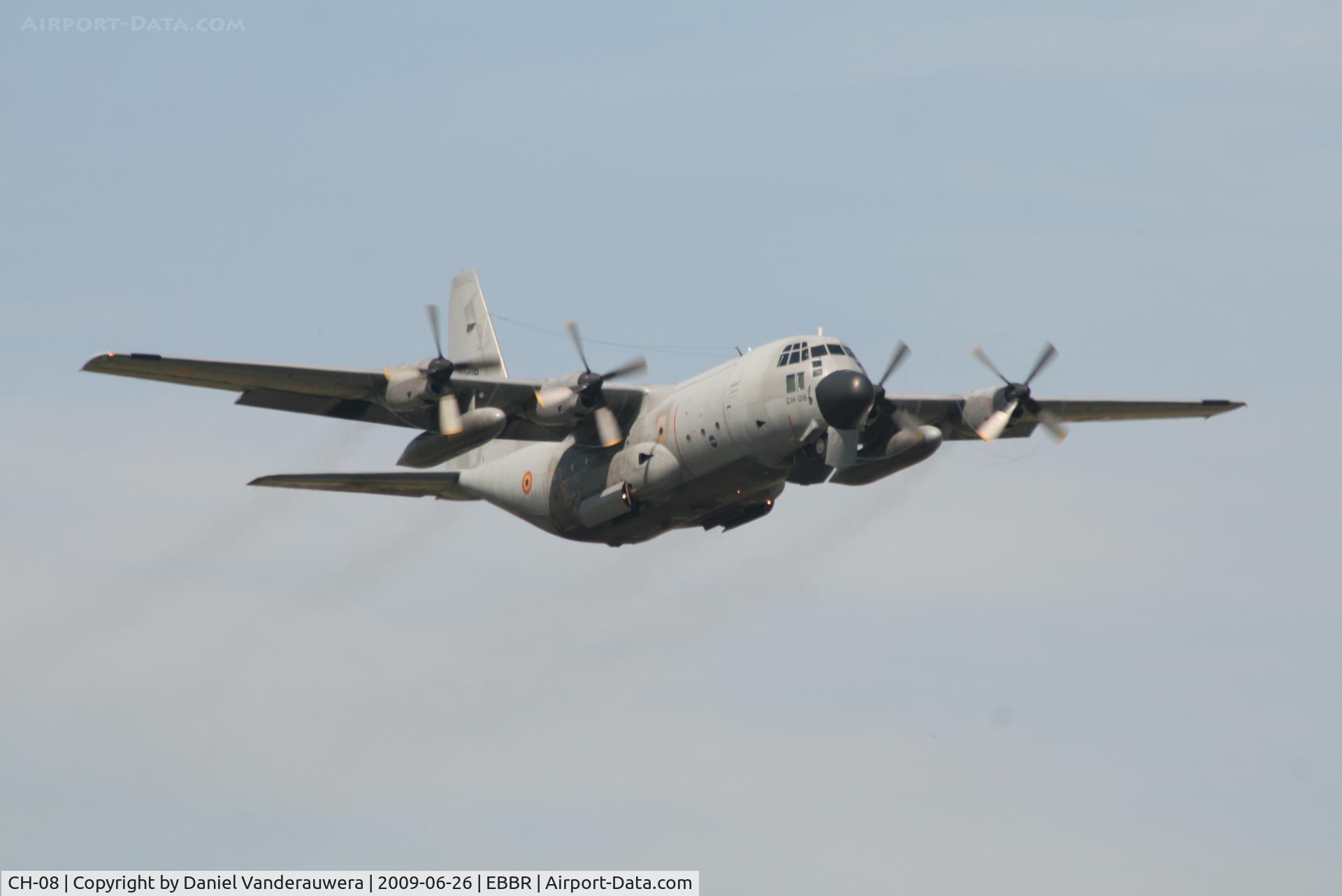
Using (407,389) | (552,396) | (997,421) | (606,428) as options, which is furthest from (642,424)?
(997,421)

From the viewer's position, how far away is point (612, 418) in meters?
34.9

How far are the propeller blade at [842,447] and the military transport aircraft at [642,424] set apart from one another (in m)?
0.03

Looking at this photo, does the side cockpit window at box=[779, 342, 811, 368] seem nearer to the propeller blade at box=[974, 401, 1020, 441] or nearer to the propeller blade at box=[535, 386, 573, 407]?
the propeller blade at box=[535, 386, 573, 407]

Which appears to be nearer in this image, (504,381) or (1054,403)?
(504,381)

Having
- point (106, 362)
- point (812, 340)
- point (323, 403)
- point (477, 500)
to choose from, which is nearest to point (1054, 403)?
point (812, 340)

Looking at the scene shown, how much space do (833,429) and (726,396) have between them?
7.56 feet

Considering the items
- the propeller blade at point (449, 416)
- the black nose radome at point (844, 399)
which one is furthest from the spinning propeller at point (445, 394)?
the black nose radome at point (844, 399)

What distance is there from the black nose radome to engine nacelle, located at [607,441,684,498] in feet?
11.7

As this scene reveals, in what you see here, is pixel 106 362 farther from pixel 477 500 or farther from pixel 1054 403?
pixel 1054 403

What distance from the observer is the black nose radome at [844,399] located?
3134 centimetres

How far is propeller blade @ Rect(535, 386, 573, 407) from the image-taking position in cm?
3419

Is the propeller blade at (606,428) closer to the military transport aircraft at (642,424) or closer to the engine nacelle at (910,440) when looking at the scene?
the military transport aircraft at (642,424)

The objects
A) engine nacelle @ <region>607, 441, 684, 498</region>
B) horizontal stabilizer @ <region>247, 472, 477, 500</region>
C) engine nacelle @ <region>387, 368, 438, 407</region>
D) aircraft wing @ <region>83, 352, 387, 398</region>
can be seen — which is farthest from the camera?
horizontal stabilizer @ <region>247, 472, 477, 500</region>

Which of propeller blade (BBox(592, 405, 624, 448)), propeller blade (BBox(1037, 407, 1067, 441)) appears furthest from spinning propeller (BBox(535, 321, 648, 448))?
propeller blade (BBox(1037, 407, 1067, 441))
